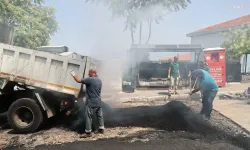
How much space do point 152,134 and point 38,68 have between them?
3230 millimetres

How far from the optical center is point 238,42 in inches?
810

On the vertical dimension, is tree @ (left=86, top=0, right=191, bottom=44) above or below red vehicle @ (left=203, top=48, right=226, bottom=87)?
above

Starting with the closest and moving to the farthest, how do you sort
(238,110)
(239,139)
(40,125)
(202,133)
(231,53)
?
Answer: (239,139) → (202,133) → (40,125) → (238,110) → (231,53)

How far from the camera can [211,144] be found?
18.5 ft

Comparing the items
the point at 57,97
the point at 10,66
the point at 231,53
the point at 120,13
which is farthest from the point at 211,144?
the point at 231,53

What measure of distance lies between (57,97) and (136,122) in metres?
2.24

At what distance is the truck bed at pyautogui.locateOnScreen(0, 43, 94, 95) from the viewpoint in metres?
6.93

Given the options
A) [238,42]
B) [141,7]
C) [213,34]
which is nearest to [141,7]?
[141,7]

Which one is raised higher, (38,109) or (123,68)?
(123,68)

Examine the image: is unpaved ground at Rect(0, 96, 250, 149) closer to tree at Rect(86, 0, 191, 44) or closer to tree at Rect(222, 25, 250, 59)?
tree at Rect(86, 0, 191, 44)

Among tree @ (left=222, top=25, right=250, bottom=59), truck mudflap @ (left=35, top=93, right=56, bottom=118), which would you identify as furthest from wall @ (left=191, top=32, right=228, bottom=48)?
truck mudflap @ (left=35, top=93, right=56, bottom=118)

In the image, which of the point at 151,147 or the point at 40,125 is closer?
the point at 151,147

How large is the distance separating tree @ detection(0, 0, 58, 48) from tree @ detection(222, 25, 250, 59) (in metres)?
13.2

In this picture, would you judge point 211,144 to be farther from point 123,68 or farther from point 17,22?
point 17,22
